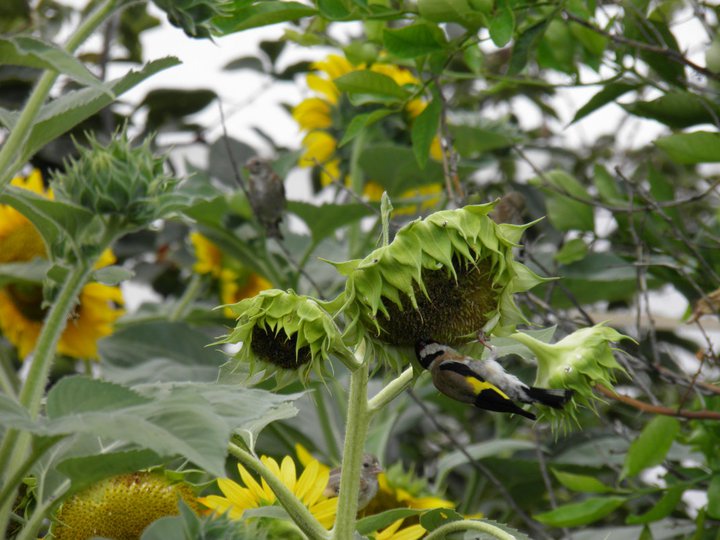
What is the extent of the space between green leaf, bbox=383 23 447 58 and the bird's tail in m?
0.38

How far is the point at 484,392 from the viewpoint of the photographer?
1.46 feet

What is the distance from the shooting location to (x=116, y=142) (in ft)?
2.20

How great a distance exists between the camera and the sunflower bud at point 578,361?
47 centimetres

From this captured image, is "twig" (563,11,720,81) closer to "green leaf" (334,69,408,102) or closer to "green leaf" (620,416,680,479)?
"green leaf" (334,69,408,102)

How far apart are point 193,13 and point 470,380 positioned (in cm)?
36

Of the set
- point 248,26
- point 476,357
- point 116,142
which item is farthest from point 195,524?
point 248,26

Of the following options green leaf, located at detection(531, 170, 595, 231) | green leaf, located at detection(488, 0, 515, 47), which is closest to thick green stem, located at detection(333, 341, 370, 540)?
green leaf, located at detection(488, 0, 515, 47)

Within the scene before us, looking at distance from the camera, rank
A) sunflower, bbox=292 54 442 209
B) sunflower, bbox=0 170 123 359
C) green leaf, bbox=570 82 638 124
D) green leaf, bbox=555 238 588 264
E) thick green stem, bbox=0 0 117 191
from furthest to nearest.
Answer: sunflower, bbox=292 54 442 209 < sunflower, bbox=0 170 123 359 < green leaf, bbox=555 238 588 264 < green leaf, bbox=570 82 638 124 < thick green stem, bbox=0 0 117 191

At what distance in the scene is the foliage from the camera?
443mm

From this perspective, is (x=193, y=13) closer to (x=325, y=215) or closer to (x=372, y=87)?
(x=372, y=87)

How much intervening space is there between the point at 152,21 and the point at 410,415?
93cm

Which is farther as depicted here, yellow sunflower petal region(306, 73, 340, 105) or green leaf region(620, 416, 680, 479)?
yellow sunflower petal region(306, 73, 340, 105)

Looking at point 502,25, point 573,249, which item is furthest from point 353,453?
point 573,249

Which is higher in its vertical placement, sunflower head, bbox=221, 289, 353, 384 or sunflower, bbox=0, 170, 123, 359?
→ sunflower head, bbox=221, 289, 353, 384
